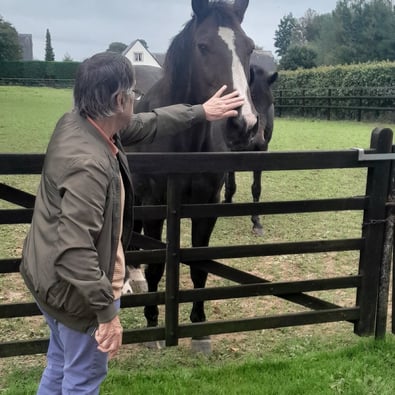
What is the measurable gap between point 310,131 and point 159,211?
1708 cm

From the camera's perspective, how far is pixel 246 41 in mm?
3430

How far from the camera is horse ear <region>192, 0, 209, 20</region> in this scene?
3.52 metres

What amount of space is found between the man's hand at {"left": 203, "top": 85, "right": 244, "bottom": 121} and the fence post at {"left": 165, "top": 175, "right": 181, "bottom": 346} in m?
0.49

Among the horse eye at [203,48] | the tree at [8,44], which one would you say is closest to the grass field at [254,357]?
the horse eye at [203,48]

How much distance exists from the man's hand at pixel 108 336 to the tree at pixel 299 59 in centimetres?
4579

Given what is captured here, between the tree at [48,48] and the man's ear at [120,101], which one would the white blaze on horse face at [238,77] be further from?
the tree at [48,48]

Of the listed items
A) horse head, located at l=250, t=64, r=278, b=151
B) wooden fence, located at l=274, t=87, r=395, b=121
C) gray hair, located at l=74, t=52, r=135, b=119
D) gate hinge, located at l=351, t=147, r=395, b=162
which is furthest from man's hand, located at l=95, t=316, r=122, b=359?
wooden fence, located at l=274, t=87, r=395, b=121

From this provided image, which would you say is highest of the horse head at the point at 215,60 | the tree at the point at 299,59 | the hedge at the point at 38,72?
the tree at the point at 299,59

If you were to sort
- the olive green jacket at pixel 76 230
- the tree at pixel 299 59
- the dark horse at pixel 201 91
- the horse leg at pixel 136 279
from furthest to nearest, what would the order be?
the tree at pixel 299 59, the horse leg at pixel 136 279, the dark horse at pixel 201 91, the olive green jacket at pixel 76 230

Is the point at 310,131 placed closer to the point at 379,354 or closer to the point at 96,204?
the point at 379,354

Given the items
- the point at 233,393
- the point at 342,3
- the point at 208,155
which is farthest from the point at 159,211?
the point at 342,3

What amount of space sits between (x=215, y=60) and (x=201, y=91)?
0.27 meters

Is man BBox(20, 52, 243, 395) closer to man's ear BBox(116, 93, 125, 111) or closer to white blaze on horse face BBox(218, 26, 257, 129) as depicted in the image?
man's ear BBox(116, 93, 125, 111)

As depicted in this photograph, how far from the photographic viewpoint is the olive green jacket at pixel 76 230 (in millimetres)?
1689
